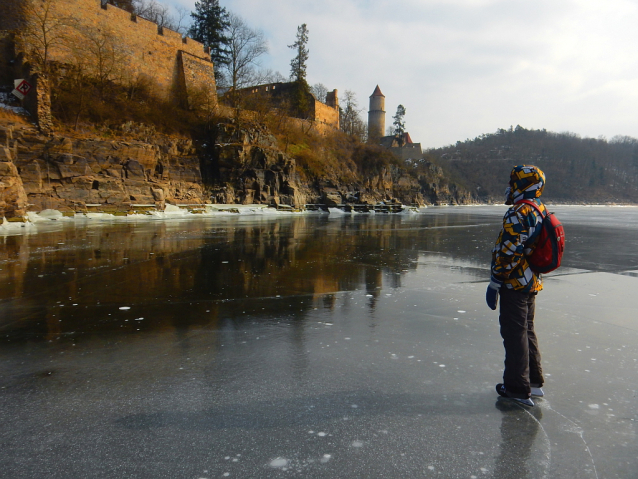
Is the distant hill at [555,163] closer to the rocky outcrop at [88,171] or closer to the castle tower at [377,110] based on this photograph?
the castle tower at [377,110]

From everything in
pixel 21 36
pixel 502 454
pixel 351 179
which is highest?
pixel 21 36

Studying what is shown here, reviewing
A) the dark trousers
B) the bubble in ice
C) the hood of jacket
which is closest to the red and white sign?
the hood of jacket

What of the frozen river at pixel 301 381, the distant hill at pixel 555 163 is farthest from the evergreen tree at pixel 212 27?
the distant hill at pixel 555 163

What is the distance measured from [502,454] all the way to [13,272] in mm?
9044

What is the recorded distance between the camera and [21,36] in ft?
96.5

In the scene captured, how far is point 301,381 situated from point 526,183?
2.54 m

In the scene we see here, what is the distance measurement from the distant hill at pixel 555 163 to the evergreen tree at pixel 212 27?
90.5m

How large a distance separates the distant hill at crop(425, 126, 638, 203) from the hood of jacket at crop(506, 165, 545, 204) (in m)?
133

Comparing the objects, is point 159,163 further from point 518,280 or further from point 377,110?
point 377,110

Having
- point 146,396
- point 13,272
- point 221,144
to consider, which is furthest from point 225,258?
point 221,144

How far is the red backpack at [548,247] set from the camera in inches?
121

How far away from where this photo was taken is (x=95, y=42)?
3412 cm

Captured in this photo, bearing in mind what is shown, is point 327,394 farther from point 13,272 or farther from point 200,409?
point 13,272

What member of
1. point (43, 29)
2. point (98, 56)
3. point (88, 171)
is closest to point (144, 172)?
point (88, 171)
